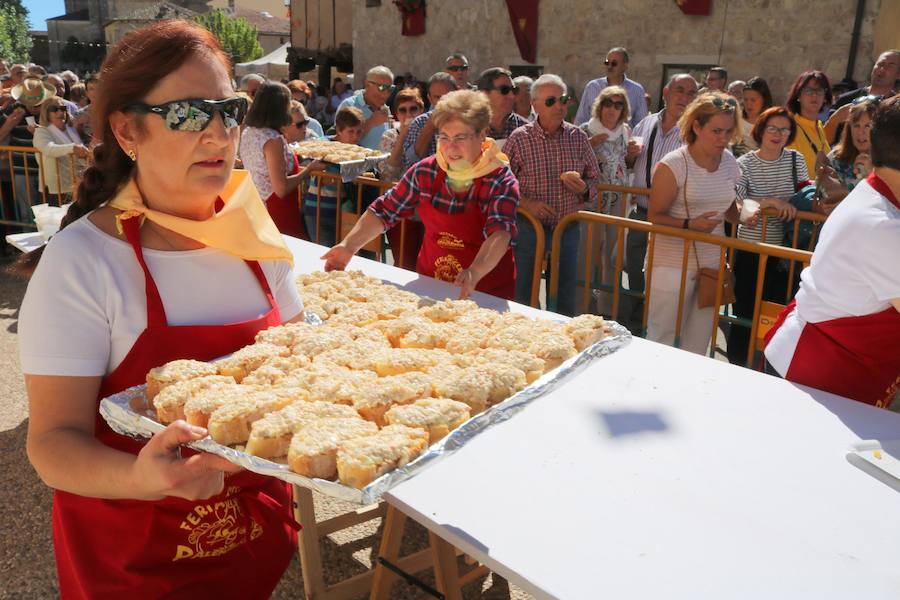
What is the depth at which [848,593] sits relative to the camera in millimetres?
1471

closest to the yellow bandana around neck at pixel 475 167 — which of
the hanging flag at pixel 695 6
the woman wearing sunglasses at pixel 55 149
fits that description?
the woman wearing sunglasses at pixel 55 149

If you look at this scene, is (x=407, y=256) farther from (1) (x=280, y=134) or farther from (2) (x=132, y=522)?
(2) (x=132, y=522)

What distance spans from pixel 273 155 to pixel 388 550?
3958 mm

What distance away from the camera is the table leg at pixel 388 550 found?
8.93ft

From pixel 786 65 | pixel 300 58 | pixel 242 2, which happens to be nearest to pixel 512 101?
pixel 786 65

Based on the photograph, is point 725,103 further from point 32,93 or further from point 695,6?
point 695,6

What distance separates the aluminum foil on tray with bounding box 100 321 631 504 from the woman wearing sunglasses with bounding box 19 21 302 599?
4 centimetres

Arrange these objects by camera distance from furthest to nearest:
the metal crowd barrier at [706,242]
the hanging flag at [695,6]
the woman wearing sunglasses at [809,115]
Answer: the hanging flag at [695,6]
the woman wearing sunglasses at [809,115]
the metal crowd barrier at [706,242]

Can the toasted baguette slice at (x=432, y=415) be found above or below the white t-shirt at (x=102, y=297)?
below

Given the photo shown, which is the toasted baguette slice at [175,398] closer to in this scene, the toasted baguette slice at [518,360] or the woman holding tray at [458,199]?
the toasted baguette slice at [518,360]

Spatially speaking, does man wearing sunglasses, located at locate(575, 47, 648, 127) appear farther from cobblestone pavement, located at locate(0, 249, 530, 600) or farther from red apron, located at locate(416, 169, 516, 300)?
cobblestone pavement, located at locate(0, 249, 530, 600)

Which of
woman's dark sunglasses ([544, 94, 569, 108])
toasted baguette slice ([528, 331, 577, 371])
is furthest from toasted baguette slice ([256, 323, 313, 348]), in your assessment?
woman's dark sunglasses ([544, 94, 569, 108])

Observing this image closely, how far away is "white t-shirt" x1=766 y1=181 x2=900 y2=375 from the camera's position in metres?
2.32

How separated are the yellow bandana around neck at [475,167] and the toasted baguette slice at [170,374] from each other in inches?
92.8
